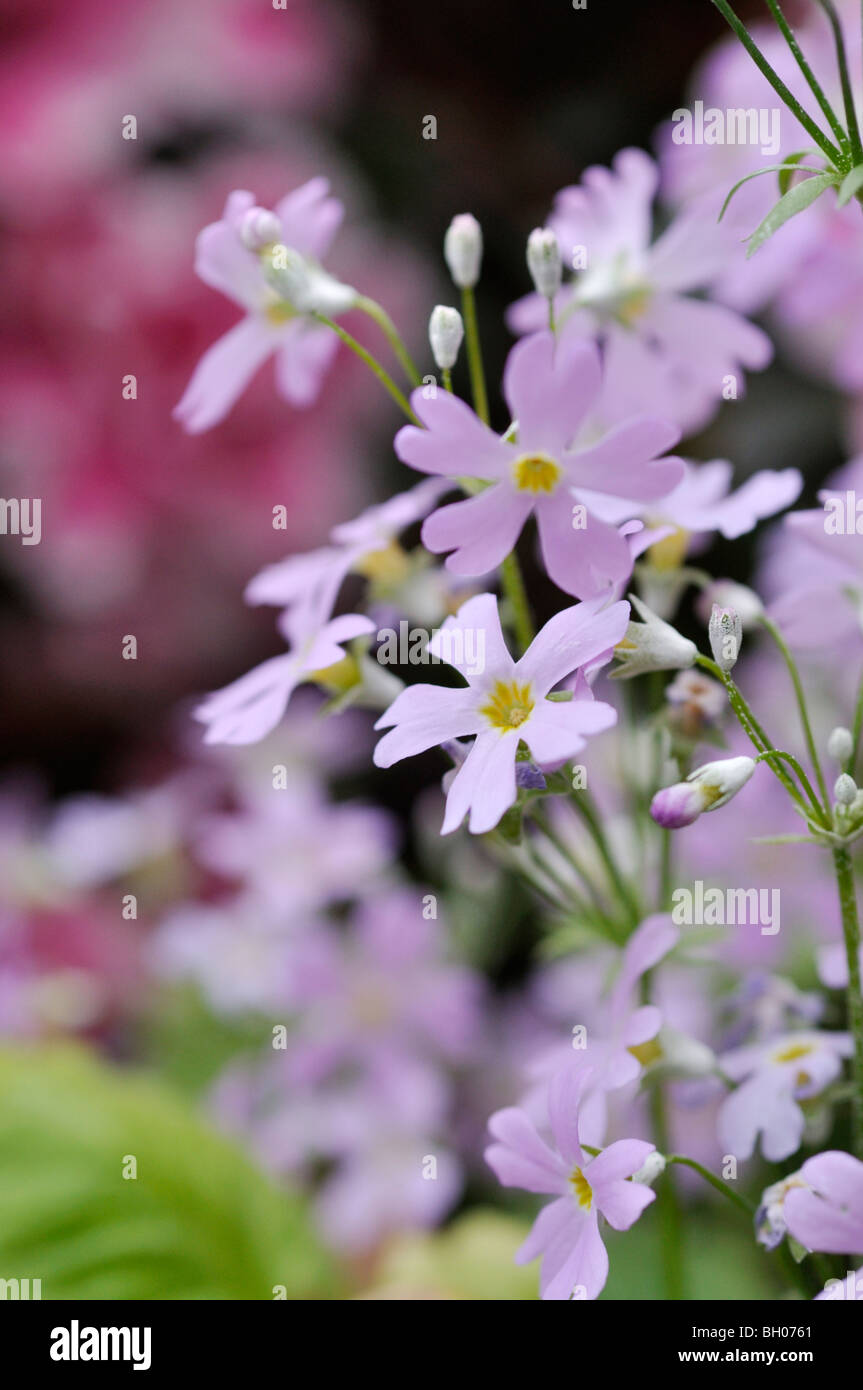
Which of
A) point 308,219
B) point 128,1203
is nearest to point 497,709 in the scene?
point 308,219

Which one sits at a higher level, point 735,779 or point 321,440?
point 321,440

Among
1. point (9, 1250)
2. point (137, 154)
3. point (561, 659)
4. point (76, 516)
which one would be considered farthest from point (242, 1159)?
point (137, 154)

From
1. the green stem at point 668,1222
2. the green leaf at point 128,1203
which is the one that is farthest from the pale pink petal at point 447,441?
the green leaf at point 128,1203

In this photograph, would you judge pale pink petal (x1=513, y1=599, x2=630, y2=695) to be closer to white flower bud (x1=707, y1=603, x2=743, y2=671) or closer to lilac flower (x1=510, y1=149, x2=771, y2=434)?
white flower bud (x1=707, y1=603, x2=743, y2=671)

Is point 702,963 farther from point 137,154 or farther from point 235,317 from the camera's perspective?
point 137,154

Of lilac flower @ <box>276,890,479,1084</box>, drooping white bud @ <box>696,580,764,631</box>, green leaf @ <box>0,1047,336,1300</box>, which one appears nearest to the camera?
drooping white bud @ <box>696,580,764,631</box>

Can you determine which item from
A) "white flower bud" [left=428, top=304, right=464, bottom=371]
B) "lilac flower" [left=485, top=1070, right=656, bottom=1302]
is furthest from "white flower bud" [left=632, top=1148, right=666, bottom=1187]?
"white flower bud" [left=428, top=304, right=464, bottom=371]
